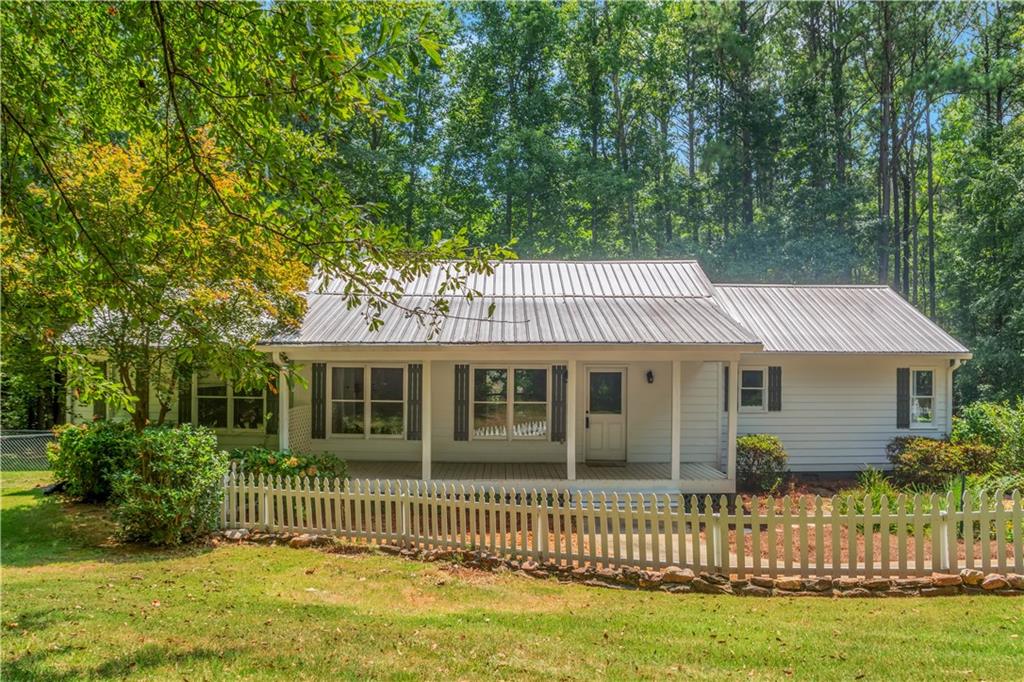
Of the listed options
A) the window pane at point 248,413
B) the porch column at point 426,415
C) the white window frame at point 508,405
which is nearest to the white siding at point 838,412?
the white window frame at point 508,405

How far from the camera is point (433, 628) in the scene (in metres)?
5.34

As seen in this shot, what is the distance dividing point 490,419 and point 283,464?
179 inches

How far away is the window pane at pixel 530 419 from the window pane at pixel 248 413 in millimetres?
5402

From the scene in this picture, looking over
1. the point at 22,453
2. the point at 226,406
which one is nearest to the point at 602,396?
the point at 226,406

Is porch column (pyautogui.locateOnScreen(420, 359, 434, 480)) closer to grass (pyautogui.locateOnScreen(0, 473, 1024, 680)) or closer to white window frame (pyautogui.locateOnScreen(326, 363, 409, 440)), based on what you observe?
white window frame (pyautogui.locateOnScreen(326, 363, 409, 440))

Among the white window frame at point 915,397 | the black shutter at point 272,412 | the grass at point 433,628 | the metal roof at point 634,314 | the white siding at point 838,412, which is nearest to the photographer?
the grass at point 433,628

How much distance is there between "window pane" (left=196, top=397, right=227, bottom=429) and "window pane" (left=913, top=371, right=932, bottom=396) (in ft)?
50.3

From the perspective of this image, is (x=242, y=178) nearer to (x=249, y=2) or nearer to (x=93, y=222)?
(x=93, y=222)

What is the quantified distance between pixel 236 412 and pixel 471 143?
1825 cm

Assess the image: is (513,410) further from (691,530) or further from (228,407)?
(691,530)

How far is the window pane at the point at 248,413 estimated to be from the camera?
527 inches

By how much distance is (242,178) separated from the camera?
4.50m

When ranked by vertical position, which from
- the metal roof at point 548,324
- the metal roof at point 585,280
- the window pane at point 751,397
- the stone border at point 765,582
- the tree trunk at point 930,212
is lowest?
the stone border at point 765,582

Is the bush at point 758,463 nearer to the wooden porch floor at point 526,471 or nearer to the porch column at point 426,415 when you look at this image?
the wooden porch floor at point 526,471
